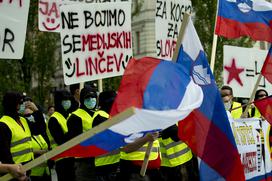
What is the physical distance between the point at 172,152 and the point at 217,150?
8.75 feet

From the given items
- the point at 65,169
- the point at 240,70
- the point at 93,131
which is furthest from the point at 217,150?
the point at 240,70

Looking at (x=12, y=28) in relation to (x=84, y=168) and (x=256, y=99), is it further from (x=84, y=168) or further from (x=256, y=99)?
(x=256, y=99)

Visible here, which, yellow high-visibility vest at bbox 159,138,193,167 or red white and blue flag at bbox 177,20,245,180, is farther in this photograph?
yellow high-visibility vest at bbox 159,138,193,167

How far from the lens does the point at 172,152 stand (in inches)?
294

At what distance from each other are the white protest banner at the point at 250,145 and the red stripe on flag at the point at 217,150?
2084 mm

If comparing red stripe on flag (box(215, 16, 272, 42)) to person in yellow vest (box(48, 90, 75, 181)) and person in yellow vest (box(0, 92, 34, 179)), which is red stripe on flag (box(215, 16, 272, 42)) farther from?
person in yellow vest (box(0, 92, 34, 179))

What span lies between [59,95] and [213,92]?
311 centimetres

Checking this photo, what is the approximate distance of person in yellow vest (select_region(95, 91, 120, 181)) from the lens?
666cm

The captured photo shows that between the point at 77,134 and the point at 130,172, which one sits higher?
the point at 77,134

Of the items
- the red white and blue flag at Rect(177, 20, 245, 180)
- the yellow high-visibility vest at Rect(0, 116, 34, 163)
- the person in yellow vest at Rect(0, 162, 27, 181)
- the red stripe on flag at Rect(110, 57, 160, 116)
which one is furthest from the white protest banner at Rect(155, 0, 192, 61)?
the person in yellow vest at Rect(0, 162, 27, 181)

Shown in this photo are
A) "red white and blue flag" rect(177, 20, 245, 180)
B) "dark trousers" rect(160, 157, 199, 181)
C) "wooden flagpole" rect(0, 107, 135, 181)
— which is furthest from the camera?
"dark trousers" rect(160, 157, 199, 181)

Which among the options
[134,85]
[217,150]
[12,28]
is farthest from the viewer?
[12,28]

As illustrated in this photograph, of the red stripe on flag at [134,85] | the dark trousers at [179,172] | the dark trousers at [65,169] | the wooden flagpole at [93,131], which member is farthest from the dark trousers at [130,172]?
the wooden flagpole at [93,131]

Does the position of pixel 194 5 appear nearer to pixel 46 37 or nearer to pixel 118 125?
pixel 46 37
